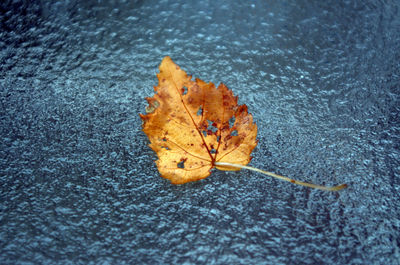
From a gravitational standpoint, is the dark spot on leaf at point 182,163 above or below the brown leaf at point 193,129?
below

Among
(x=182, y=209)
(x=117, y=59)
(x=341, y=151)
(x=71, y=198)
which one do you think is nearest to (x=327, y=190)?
(x=341, y=151)

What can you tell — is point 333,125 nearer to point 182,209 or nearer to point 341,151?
point 341,151
